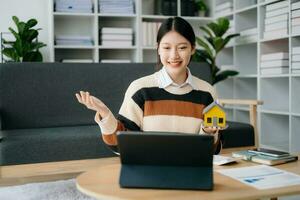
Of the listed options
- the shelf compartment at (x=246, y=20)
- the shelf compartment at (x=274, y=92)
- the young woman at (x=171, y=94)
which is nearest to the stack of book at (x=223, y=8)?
the shelf compartment at (x=246, y=20)

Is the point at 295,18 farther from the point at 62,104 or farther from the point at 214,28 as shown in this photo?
the point at 62,104

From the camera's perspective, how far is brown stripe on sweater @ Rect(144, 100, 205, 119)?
1405 millimetres

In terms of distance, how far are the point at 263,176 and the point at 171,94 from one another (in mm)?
467

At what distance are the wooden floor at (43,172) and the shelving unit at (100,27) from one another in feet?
7.20

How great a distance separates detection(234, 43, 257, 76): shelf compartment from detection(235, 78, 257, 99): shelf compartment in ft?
0.34

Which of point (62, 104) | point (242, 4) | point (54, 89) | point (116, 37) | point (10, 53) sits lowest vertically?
point (62, 104)

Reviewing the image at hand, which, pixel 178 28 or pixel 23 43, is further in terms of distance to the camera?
pixel 23 43

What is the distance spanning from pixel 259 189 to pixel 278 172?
0.78 feet

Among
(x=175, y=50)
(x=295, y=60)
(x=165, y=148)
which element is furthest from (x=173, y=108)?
(x=295, y=60)

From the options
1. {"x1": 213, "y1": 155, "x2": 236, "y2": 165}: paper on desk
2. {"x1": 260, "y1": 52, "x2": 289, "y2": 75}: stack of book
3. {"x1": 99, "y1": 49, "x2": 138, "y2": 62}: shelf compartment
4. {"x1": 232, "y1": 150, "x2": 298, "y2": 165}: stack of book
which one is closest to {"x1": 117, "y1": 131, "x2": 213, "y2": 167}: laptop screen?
{"x1": 213, "y1": 155, "x2": 236, "y2": 165}: paper on desk

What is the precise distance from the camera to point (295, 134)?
3102mm

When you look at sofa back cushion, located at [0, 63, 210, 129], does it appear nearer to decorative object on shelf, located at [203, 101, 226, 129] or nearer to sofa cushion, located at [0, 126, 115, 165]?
sofa cushion, located at [0, 126, 115, 165]

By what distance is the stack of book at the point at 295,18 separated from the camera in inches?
118

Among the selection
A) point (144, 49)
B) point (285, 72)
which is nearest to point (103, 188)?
point (285, 72)
